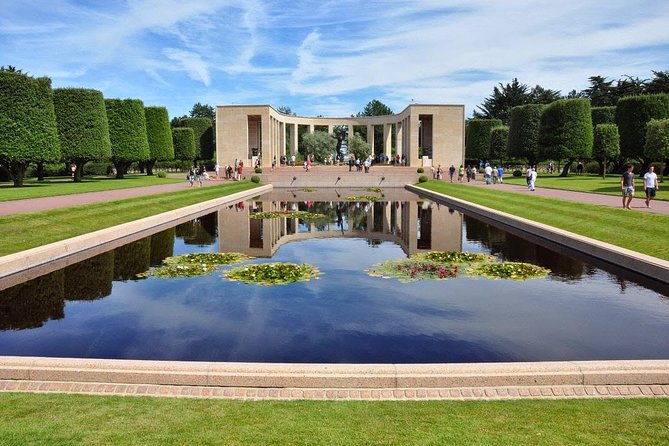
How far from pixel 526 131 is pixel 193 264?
185 feet

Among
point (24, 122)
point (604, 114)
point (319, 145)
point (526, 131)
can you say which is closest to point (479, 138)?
point (526, 131)

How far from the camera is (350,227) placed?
73.6 ft

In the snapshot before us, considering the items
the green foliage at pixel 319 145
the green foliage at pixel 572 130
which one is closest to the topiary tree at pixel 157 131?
the green foliage at pixel 319 145

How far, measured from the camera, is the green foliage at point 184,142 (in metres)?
73.8

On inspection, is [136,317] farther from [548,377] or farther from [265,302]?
[548,377]

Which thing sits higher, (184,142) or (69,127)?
(184,142)

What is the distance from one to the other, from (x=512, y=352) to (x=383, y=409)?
9.95 ft

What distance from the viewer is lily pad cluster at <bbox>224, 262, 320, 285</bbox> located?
40.4 ft

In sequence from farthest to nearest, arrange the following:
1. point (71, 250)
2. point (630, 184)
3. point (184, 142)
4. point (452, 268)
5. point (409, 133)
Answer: point (184, 142) → point (409, 133) → point (630, 184) → point (71, 250) → point (452, 268)

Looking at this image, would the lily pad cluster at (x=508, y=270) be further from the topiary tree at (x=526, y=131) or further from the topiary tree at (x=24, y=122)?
the topiary tree at (x=526, y=131)

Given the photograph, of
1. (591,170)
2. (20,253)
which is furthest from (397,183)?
(20,253)

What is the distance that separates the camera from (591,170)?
207 feet

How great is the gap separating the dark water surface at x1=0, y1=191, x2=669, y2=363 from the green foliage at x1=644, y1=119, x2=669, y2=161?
87.6 feet

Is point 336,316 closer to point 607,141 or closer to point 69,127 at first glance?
point 69,127
